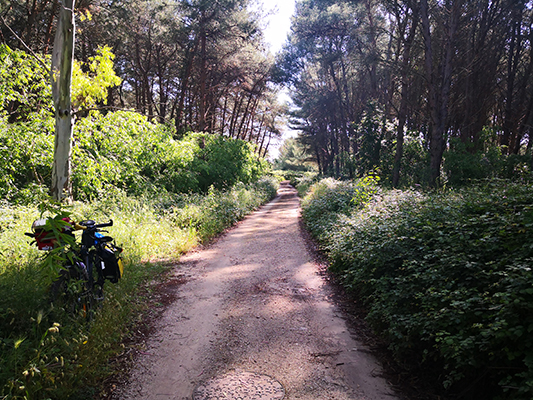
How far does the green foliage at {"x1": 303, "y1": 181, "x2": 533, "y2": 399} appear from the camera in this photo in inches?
102

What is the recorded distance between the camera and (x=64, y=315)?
11.6ft

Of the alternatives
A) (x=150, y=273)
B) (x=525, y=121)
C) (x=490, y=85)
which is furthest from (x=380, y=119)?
(x=150, y=273)

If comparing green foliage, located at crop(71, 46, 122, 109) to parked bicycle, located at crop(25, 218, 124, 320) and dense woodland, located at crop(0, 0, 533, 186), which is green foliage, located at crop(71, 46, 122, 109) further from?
parked bicycle, located at crop(25, 218, 124, 320)

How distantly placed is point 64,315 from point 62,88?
4.06 meters

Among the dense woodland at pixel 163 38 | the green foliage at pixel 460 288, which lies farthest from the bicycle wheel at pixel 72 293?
the dense woodland at pixel 163 38

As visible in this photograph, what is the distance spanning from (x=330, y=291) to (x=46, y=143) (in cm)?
784

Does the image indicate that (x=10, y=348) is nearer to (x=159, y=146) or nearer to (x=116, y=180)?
(x=116, y=180)

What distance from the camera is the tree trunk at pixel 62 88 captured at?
557 cm

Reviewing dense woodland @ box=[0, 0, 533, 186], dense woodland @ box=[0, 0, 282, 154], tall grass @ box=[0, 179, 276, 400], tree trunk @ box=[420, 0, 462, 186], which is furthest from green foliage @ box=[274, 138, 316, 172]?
tall grass @ box=[0, 179, 276, 400]

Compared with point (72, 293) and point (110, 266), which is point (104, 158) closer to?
point (110, 266)

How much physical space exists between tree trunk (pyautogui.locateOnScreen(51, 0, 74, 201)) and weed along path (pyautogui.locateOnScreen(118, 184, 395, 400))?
2964mm

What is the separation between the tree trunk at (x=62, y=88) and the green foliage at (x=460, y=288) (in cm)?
549

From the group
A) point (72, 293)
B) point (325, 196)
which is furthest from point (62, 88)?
point (325, 196)

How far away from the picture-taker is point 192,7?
53.2 ft
